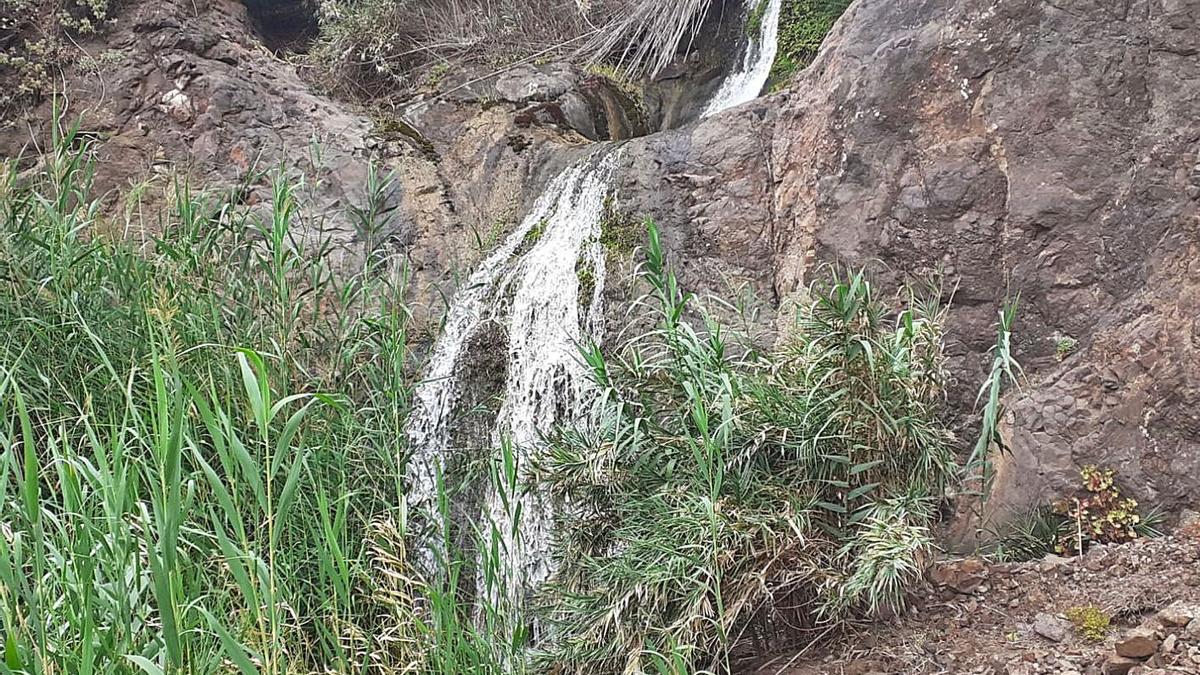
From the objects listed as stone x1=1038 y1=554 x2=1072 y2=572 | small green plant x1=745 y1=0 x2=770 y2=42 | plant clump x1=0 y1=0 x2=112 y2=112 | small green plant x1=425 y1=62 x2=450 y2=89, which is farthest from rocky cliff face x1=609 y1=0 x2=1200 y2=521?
plant clump x1=0 y1=0 x2=112 y2=112

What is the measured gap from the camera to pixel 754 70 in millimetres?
5754

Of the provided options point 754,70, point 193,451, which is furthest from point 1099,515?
point 754,70

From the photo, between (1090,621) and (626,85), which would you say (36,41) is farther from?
(1090,621)

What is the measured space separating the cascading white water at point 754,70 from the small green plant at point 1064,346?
2.77 meters

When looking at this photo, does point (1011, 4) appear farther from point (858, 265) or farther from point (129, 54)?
point (129, 54)

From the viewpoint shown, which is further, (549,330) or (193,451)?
(549,330)

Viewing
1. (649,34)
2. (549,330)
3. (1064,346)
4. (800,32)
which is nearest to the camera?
(1064,346)

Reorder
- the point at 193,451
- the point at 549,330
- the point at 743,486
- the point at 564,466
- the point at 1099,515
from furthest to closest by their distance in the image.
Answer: the point at 549,330 → the point at 1099,515 → the point at 564,466 → the point at 743,486 → the point at 193,451

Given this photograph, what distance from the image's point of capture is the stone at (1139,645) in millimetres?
2145

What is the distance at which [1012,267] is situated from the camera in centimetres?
348

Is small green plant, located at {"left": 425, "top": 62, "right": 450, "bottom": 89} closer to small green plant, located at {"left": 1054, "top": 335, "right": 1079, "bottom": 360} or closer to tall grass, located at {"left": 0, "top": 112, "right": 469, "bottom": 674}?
tall grass, located at {"left": 0, "top": 112, "right": 469, "bottom": 674}

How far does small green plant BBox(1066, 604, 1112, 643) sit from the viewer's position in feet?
7.78

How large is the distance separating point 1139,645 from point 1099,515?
36.6 inches

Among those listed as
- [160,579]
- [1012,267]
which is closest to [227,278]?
[160,579]
